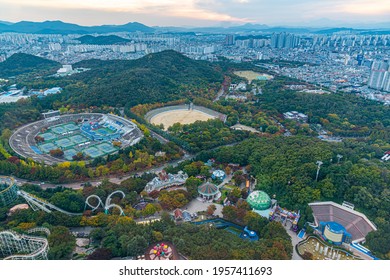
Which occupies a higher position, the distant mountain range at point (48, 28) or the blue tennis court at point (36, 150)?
the distant mountain range at point (48, 28)

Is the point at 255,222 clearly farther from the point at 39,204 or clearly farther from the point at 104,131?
the point at 104,131

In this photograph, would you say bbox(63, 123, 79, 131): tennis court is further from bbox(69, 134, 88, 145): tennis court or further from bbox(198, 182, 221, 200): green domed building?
bbox(198, 182, 221, 200): green domed building

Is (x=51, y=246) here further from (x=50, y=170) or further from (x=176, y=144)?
(x=176, y=144)

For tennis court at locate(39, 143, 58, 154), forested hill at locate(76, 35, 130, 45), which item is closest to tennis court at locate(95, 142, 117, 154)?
tennis court at locate(39, 143, 58, 154)

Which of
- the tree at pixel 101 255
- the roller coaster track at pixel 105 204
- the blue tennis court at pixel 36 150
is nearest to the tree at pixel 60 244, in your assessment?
the tree at pixel 101 255

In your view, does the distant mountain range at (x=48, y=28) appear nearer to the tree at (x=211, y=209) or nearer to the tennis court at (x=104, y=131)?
the tennis court at (x=104, y=131)

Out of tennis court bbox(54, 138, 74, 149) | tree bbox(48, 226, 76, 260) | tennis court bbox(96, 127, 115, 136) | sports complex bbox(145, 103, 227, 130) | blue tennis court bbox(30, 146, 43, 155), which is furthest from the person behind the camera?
sports complex bbox(145, 103, 227, 130)
